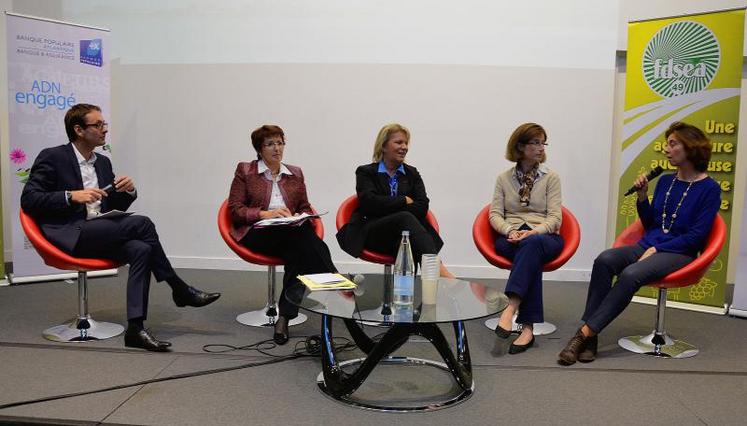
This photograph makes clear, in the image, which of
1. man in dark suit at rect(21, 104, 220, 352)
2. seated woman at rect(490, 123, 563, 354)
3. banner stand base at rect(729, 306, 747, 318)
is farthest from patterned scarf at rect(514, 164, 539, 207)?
man in dark suit at rect(21, 104, 220, 352)

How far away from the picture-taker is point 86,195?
3.45m

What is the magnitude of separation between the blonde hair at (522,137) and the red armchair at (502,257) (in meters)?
0.39

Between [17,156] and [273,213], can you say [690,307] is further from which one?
[17,156]

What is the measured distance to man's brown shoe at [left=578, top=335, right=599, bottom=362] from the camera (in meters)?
3.35

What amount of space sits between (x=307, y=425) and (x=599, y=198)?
3.81m

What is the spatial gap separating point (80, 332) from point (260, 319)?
1005mm

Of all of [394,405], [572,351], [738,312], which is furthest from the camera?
[738,312]

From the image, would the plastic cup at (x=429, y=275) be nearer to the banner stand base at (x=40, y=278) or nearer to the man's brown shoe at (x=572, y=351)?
the man's brown shoe at (x=572, y=351)

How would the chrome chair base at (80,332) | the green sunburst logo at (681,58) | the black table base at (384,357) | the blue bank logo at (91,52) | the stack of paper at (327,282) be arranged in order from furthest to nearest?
the blue bank logo at (91,52) → the green sunburst logo at (681,58) → the chrome chair base at (80,332) → the stack of paper at (327,282) → the black table base at (384,357)

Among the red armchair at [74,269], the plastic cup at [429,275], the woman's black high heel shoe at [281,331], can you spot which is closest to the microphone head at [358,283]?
the plastic cup at [429,275]

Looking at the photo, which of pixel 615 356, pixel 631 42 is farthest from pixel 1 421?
pixel 631 42

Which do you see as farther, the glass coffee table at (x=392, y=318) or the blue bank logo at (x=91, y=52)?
the blue bank logo at (x=91, y=52)

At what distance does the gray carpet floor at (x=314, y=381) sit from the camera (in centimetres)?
259

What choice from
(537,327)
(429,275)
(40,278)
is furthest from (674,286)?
(40,278)
